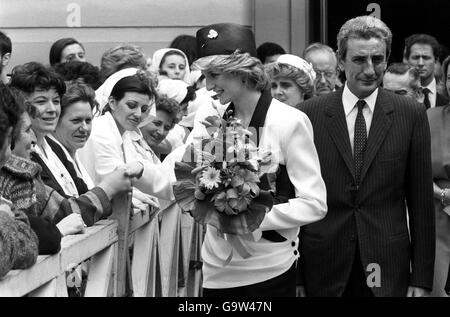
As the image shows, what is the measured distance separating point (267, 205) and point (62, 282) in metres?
1.02

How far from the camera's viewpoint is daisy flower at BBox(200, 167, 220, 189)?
4950mm

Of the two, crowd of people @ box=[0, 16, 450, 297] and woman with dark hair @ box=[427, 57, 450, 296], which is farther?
woman with dark hair @ box=[427, 57, 450, 296]

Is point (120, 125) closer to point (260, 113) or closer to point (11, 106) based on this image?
point (260, 113)

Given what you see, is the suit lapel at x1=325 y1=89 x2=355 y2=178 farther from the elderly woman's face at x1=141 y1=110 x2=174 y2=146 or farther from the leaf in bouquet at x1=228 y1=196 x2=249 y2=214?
the elderly woman's face at x1=141 y1=110 x2=174 y2=146

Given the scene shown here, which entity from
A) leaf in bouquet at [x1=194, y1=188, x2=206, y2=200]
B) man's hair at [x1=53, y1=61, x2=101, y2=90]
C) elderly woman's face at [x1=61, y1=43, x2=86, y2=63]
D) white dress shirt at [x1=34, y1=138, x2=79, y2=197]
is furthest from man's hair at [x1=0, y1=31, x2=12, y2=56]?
leaf in bouquet at [x1=194, y1=188, x2=206, y2=200]

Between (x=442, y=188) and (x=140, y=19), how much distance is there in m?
8.26

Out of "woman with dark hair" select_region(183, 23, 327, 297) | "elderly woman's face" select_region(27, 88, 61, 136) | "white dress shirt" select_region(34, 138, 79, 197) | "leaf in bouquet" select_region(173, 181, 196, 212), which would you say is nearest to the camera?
"leaf in bouquet" select_region(173, 181, 196, 212)

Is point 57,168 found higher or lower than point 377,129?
lower

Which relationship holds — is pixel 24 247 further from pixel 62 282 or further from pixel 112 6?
pixel 112 6

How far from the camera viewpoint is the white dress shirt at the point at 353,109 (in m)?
5.57

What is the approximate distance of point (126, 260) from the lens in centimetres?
572

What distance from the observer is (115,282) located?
5426mm

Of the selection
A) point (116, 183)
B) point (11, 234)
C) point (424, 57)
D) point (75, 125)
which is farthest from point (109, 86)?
point (424, 57)
